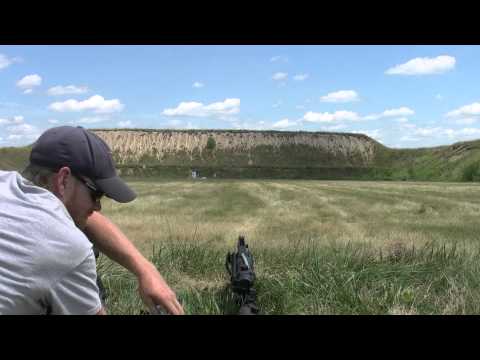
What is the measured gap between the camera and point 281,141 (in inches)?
6220

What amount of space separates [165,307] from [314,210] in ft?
79.0

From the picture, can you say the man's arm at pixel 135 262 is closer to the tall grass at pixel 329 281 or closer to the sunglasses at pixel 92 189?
the sunglasses at pixel 92 189

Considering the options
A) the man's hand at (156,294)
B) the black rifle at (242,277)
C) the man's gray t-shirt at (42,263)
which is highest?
the man's gray t-shirt at (42,263)

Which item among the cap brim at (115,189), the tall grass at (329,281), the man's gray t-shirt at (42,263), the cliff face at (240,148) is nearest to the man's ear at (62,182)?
the cap brim at (115,189)

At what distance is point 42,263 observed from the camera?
1575 mm

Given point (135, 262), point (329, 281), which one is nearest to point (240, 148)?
point (329, 281)

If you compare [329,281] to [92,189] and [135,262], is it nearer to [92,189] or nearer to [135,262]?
[135,262]

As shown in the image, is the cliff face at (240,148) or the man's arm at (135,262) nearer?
the man's arm at (135,262)

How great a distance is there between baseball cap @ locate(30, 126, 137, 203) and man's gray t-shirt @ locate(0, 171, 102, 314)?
0.37 metres

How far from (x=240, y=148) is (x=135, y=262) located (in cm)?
15360

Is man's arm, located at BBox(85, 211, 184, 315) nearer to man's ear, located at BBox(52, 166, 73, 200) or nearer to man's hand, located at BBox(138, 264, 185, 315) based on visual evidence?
man's hand, located at BBox(138, 264, 185, 315)

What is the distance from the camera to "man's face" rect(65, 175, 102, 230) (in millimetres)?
2094

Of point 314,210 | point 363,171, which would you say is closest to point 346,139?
point 363,171

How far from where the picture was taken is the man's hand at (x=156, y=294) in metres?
2.53
